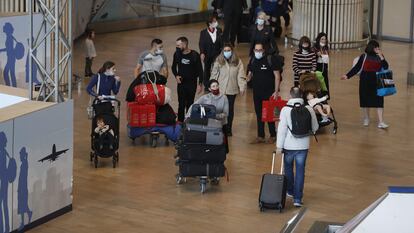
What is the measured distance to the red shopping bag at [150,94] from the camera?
18.1 m

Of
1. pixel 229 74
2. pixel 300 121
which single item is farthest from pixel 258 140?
pixel 300 121

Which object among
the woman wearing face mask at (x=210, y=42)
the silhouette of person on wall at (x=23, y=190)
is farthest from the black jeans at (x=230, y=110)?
the silhouette of person on wall at (x=23, y=190)

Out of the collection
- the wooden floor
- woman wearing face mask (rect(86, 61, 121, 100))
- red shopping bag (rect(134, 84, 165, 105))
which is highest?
woman wearing face mask (rect(86, 61, 121, 100))

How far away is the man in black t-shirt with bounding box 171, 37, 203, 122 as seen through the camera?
19.1 metres

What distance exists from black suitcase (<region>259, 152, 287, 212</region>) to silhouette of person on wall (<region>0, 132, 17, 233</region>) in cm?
320

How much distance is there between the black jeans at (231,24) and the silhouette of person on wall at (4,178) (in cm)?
1416

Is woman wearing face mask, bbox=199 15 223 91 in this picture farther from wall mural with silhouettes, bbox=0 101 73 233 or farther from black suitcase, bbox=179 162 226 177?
wall mural with silhouettes, bbox=0 101 73 233

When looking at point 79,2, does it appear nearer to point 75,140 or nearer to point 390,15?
point 390,15

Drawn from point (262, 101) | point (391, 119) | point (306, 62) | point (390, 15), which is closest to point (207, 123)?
point (262, 101)

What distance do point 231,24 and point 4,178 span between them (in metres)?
14.8

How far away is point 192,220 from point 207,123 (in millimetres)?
1730

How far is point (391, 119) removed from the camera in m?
20.7

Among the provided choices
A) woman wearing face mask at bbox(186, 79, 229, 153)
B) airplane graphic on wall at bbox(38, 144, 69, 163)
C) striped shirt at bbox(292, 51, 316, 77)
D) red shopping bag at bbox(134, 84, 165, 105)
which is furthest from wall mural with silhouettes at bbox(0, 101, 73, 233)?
striped shirt at bbox(292, 51, 316, 77)

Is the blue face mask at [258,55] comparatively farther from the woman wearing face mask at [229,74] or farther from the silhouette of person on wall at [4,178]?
the silhouette of person on wall at [4,178]
